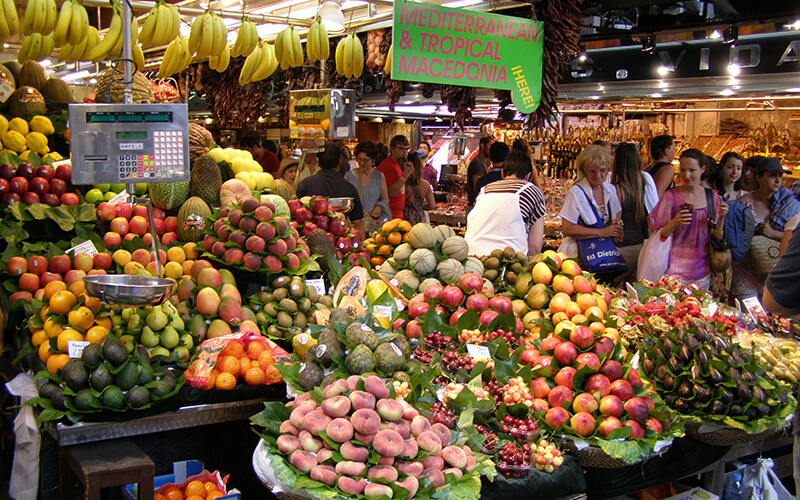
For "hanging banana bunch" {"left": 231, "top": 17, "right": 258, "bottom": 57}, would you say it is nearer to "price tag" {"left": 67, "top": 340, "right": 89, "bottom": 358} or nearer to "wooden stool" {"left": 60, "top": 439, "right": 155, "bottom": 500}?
"price tag" {"left": 67, "top": 340, "right": 89, "bottom": 358}

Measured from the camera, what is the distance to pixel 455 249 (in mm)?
3850

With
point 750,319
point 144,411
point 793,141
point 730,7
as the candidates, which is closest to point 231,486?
point 144,411

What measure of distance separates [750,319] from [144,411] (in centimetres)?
332

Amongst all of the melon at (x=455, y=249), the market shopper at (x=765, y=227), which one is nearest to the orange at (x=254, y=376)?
the melon at (x=455, y=249)

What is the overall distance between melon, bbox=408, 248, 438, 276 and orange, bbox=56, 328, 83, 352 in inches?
69.8

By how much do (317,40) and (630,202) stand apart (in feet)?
9.44

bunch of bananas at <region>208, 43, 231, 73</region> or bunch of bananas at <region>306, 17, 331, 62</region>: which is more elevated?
bunch of bananas at <region>306, 17, 331, 62</region>

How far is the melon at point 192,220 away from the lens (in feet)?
12.6

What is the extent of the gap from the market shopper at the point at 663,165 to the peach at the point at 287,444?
4.91 meters

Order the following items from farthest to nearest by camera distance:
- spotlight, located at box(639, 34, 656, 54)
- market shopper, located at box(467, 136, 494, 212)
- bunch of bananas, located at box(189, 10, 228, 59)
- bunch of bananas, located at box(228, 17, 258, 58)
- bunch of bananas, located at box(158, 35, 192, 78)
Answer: market shopper, located at box(467, 136, 494, 212) < spotlight, located at box(639, 34, 656, 54) < bunch of bananas, located at box(158, 35, 192, 78) < bunch of bananas, located at box(228, 17, 258, 58) < bunch of bananas, located at box(189, 10, 228, 59)

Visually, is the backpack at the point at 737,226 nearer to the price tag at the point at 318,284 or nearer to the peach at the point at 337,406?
the price tag at the point at 318,284

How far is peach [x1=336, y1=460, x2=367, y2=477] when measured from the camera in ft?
6.48

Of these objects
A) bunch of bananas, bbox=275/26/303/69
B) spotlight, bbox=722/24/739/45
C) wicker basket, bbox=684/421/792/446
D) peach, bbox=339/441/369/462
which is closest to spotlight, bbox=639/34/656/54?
spotlight, bbox=722/24/739/45

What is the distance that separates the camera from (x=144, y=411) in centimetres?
269
